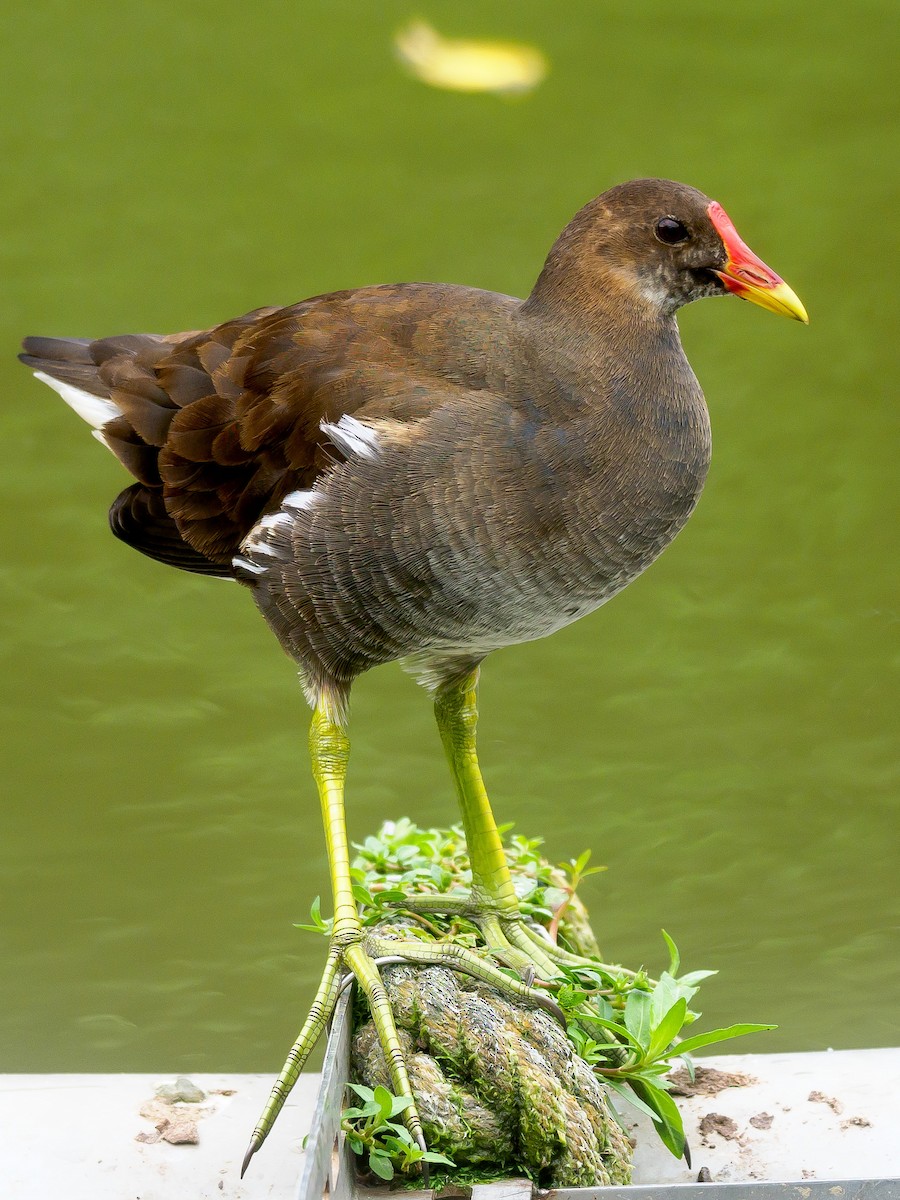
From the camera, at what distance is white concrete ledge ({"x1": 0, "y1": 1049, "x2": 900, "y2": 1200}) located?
7.00 ft

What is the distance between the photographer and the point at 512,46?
4.25 meters

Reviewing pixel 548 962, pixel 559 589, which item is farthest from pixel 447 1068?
pixel 559 589

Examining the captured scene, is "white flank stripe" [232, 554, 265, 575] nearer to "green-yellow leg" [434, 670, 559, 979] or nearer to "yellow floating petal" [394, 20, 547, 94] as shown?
"green-yellow leg" [434, 670, 559, 979]

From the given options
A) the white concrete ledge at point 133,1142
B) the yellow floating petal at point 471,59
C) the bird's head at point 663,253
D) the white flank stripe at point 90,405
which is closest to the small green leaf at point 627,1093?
the white concrete ledge at point 133,1142

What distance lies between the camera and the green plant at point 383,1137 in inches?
75.2

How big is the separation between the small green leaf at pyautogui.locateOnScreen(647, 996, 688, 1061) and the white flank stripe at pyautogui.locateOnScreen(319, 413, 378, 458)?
945mm

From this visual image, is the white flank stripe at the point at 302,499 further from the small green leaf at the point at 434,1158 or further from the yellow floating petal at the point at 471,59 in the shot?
the yellow floating petal at the point at 471,59

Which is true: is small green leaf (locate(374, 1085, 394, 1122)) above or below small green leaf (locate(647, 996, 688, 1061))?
below

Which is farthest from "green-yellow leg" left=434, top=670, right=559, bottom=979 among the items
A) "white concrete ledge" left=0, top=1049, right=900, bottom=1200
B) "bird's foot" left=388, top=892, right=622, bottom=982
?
"white concrete ledge" left=0, top=1049, right=900, bottom=1200

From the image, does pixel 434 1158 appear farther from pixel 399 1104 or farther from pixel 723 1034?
pixel 723 1034

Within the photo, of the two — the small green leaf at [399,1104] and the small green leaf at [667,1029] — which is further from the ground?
the small green leaf at [667,1029]

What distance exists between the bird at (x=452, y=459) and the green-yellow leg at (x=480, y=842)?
7 centimetres

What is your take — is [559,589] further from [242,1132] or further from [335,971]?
[242,1132]

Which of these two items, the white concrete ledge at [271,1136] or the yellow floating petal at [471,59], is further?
the yellow floating petal at [471,59]
